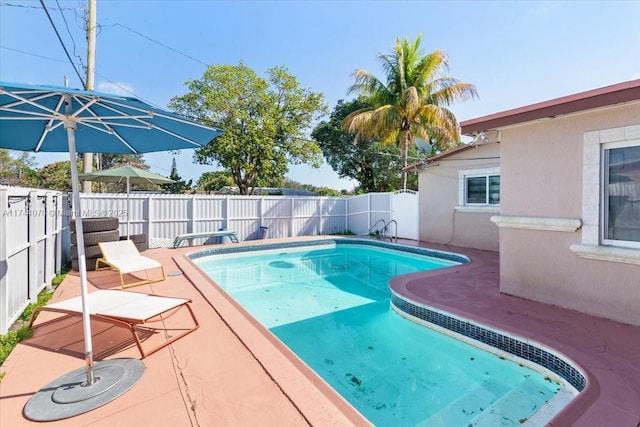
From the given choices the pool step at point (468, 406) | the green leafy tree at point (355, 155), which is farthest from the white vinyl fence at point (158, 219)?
the green leafy tree at point (355, 155)

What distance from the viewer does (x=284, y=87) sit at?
69.5ft

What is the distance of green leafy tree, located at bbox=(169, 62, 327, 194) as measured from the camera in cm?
1931

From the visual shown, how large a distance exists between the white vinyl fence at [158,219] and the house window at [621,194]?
25.8ft

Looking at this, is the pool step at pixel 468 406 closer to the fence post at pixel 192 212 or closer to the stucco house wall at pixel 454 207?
the stucco house wall at pixel 454 207

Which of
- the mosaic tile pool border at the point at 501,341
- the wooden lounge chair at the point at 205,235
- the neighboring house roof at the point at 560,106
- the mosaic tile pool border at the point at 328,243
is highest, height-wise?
the neighboring house roof at the point at 560,106

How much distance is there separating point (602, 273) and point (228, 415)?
206 inches

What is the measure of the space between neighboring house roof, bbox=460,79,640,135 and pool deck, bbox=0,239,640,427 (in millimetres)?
2979

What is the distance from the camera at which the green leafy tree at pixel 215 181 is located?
35.8 metres

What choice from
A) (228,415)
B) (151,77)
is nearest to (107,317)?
(228,415)

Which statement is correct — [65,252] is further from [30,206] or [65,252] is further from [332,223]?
[332,223]

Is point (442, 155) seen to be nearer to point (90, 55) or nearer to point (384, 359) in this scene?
point (384, 359)

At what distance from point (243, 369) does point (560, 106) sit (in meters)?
5.42

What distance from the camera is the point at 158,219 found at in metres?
11.9

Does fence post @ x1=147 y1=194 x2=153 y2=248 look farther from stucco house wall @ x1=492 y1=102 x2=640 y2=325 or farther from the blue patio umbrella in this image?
stucco house wall @ x1=492 y1=102 x2=640 y2=325
